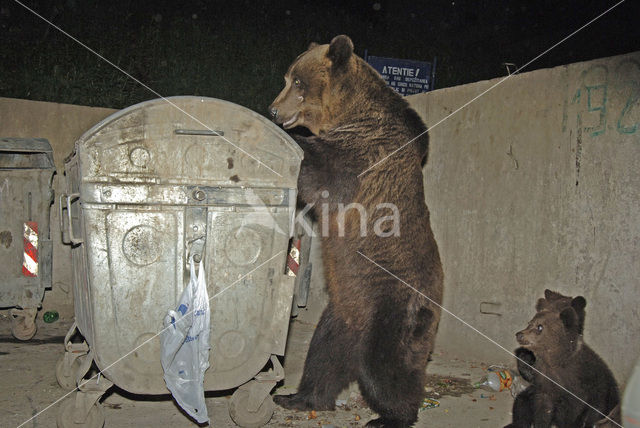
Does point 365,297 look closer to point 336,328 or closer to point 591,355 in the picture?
point 336,328

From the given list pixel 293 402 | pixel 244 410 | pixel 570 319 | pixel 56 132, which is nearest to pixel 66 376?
pixel 244 410

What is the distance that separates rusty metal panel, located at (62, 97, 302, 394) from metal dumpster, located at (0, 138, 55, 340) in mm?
2449

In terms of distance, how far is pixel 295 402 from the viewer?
157 inches

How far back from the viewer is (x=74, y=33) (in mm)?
11664

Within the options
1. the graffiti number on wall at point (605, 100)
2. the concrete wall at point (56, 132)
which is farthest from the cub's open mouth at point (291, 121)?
the concrete wall at point (56, 132)

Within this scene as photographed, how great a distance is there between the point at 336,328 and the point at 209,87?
31.4 ft

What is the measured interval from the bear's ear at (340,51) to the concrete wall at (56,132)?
11.8 feet

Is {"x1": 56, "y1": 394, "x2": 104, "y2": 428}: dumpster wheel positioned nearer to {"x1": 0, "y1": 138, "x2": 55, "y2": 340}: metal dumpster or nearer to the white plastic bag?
the white plastic bag

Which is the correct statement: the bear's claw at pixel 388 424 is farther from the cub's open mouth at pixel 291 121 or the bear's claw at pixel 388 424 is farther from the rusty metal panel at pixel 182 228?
the cub's open mouth at pixel 291 121

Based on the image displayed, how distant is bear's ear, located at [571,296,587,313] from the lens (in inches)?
142

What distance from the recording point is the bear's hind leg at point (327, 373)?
3980 mm

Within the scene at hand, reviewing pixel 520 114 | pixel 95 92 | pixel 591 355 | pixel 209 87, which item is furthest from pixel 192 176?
pixel 209 87

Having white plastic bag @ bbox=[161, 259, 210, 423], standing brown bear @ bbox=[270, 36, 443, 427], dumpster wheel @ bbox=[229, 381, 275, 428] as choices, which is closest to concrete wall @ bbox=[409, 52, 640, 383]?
standing brown bear @ bbox=[270, 36, 443, 427]

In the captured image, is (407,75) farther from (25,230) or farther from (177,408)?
(177,408)
